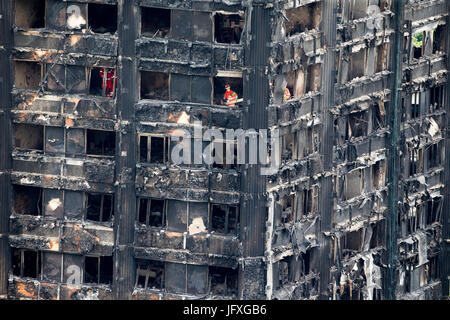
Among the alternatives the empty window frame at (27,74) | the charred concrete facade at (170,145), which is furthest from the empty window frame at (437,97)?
the empty window frame at (27,74)

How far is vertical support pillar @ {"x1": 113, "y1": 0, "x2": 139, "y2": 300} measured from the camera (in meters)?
120

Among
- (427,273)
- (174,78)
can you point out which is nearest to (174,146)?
(174,78)

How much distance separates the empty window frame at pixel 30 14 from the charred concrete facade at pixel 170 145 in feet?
0.28

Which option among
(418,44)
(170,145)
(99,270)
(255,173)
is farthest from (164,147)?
(418,44)

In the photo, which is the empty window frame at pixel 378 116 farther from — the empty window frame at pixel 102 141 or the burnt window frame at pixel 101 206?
the burnt window frame at pixel 101 206

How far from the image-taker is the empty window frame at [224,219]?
396ft

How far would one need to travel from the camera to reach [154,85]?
120750 mm

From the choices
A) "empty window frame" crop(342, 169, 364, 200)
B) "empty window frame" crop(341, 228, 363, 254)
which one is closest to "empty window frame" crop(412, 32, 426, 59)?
"empty window frame" crop(342, 169, 364, 200)

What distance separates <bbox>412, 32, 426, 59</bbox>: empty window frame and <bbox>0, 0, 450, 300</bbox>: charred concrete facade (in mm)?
5223

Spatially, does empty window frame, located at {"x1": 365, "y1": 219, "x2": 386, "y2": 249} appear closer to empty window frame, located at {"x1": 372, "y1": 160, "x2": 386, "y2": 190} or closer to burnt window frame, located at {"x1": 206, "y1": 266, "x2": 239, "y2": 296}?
empty window frame, located at {"x1": 372, "y1": 160, "x2": 386, "y2": 190}

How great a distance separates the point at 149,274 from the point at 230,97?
36.9 ft

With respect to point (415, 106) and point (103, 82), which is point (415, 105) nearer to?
point (415, 106)

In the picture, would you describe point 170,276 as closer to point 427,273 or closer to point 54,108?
point 54,108

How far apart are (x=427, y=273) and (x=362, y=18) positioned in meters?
18.6
